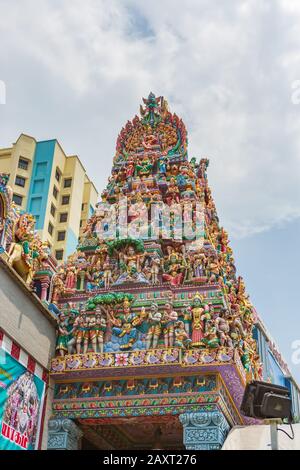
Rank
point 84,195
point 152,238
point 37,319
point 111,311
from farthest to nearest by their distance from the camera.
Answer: point 84,195, point 152,238, point 111,311, point 37,319

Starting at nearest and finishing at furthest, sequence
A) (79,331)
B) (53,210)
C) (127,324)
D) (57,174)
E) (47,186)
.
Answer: (127,324) → (79,331) → (47,186) → (53,210) → (57,174)

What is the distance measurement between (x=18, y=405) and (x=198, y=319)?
530cm

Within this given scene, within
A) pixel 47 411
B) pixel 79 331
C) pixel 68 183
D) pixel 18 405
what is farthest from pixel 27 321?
pixel 68 183

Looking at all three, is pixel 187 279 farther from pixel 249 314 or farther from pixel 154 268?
pixel 249 314

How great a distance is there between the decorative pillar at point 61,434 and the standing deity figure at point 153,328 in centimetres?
296

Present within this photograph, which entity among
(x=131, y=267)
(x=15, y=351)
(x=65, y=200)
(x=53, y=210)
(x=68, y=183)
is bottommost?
(x=15, y=351)

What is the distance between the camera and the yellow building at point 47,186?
1825 inches

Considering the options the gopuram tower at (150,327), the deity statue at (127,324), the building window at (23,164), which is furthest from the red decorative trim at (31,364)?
the building window at (23,164)

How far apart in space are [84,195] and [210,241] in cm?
3393

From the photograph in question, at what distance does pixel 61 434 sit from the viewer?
1595cm

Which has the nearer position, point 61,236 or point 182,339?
point 182,339

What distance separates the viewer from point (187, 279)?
58.6 feet

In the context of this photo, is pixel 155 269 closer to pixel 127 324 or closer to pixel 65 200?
pixel 127 324
